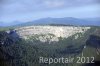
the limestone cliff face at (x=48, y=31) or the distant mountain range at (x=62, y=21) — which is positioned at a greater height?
the distant mountain range at (x=62, y=21)

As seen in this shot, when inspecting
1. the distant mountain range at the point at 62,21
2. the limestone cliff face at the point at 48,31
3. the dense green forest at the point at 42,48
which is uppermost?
the distant mountain range at the point at 62,21

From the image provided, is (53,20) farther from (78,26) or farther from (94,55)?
(94,55)

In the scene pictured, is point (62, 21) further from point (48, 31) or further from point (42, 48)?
point (42, 48)

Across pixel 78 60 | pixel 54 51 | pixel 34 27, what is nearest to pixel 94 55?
pixel 78 60

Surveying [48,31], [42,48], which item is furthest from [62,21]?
[42,48]
